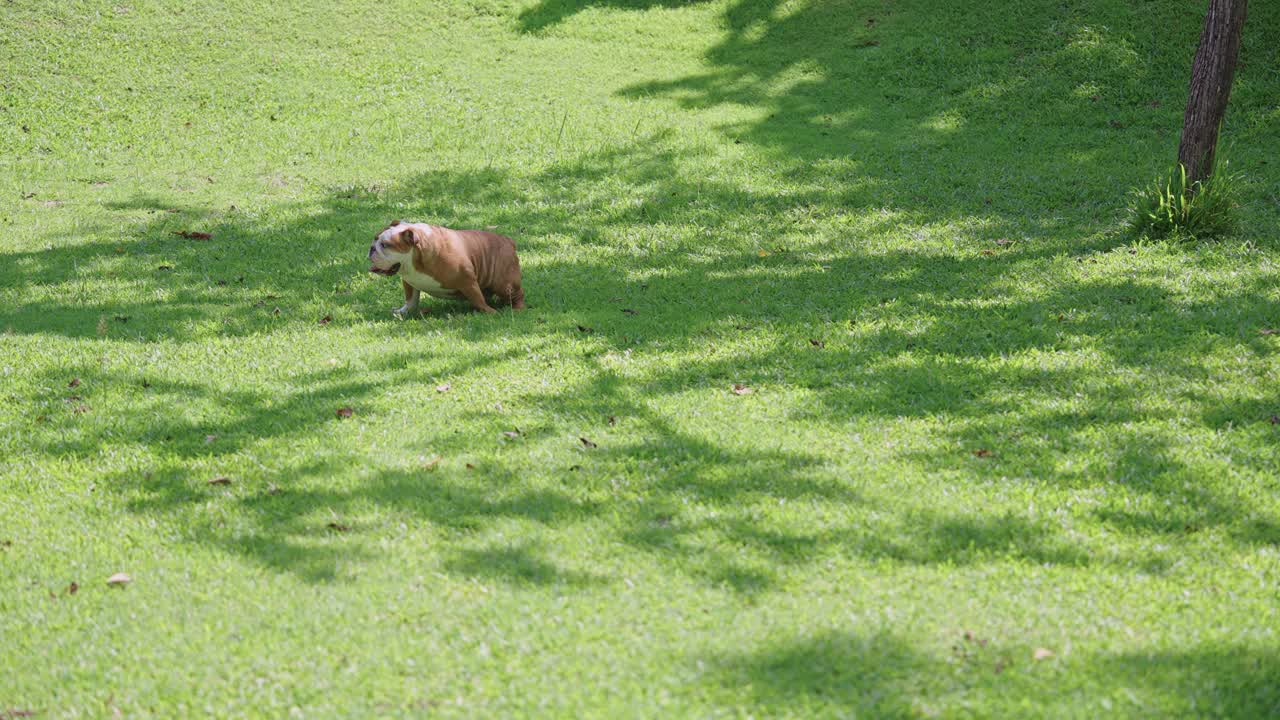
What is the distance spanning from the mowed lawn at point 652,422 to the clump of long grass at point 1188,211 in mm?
513

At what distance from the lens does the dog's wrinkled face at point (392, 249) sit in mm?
8391

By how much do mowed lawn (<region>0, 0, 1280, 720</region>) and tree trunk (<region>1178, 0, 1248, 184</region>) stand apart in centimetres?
116

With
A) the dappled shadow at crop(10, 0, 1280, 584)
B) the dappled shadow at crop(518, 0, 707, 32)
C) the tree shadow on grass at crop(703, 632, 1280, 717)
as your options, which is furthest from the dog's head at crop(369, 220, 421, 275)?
the dappled shadow at crop(518, 0, 707, 32)

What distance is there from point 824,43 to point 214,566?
57.4 ft

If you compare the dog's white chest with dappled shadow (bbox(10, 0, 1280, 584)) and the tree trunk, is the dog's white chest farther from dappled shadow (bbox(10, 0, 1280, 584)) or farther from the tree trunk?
the tree trunk

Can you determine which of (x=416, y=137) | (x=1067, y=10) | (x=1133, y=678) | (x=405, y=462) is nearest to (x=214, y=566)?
(x=405, y=462)

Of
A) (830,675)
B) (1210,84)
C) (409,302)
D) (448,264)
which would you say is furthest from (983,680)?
(1210,84)

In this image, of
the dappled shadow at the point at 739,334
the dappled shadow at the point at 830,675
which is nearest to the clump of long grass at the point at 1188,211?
the dappled shadow at the point at 739,334

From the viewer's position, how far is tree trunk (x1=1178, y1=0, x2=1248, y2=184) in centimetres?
1076

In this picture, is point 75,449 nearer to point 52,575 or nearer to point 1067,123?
point 52,575

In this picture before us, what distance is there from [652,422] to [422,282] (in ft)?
9.76

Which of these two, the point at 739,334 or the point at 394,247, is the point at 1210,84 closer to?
the point at 739,334

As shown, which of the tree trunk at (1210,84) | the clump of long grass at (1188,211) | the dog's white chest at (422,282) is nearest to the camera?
the dog's white chest at (422,282)

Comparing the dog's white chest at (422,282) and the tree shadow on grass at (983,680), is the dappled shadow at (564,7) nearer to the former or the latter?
the dog's white chest at (422,282)
